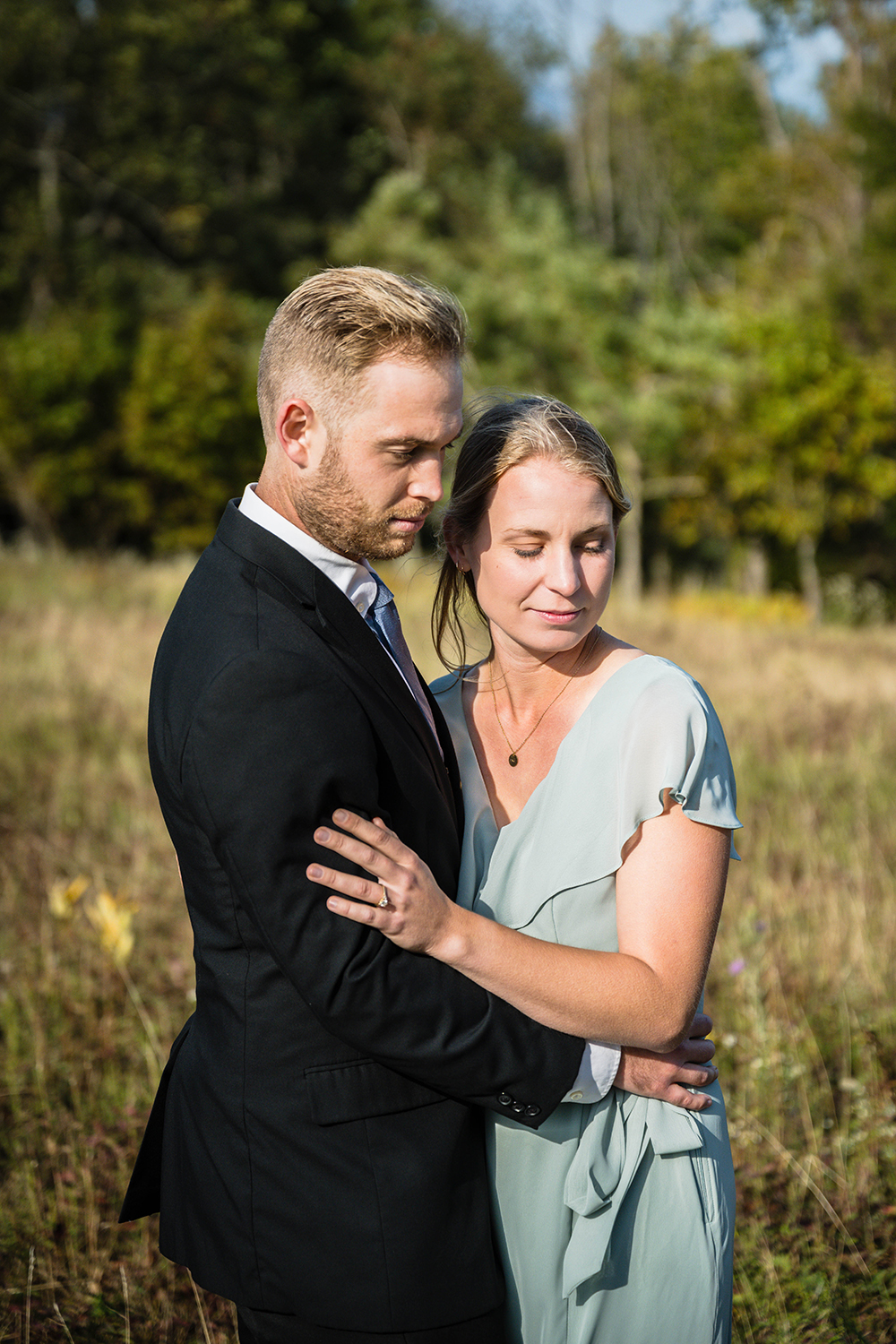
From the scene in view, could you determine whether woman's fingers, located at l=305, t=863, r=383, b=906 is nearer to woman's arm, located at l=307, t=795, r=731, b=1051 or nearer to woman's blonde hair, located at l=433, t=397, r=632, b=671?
woman's arm, located at l=307, t=795, r=731, b=1051

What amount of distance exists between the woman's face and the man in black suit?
9.8 inches

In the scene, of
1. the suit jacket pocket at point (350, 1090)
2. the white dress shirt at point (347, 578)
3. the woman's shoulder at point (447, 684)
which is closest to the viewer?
the suit jacket pocket at point (350, 1090)

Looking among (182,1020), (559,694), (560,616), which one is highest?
(560,616)

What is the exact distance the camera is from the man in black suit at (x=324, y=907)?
4.86 feet

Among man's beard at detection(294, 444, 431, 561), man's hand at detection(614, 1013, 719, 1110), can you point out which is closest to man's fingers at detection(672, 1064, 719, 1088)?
man's hand at detection(614, 1013, 719, 1110)

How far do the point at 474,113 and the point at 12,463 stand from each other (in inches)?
796

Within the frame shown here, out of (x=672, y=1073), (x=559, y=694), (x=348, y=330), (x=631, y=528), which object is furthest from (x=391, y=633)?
(x=631, y=528)

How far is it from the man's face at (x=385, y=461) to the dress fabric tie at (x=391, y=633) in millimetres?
97

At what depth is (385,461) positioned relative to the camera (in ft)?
5.50

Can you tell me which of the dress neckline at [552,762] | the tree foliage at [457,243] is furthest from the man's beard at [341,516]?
the tree foliage at [457,243]

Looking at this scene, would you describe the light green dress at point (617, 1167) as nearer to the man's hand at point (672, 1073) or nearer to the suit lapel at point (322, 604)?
the man's hand at point (672, 1073)

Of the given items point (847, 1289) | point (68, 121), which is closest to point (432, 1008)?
Result: point (847, 1289)

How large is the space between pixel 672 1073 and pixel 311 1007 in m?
0.66

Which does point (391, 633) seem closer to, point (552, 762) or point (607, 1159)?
point (552, 762)
